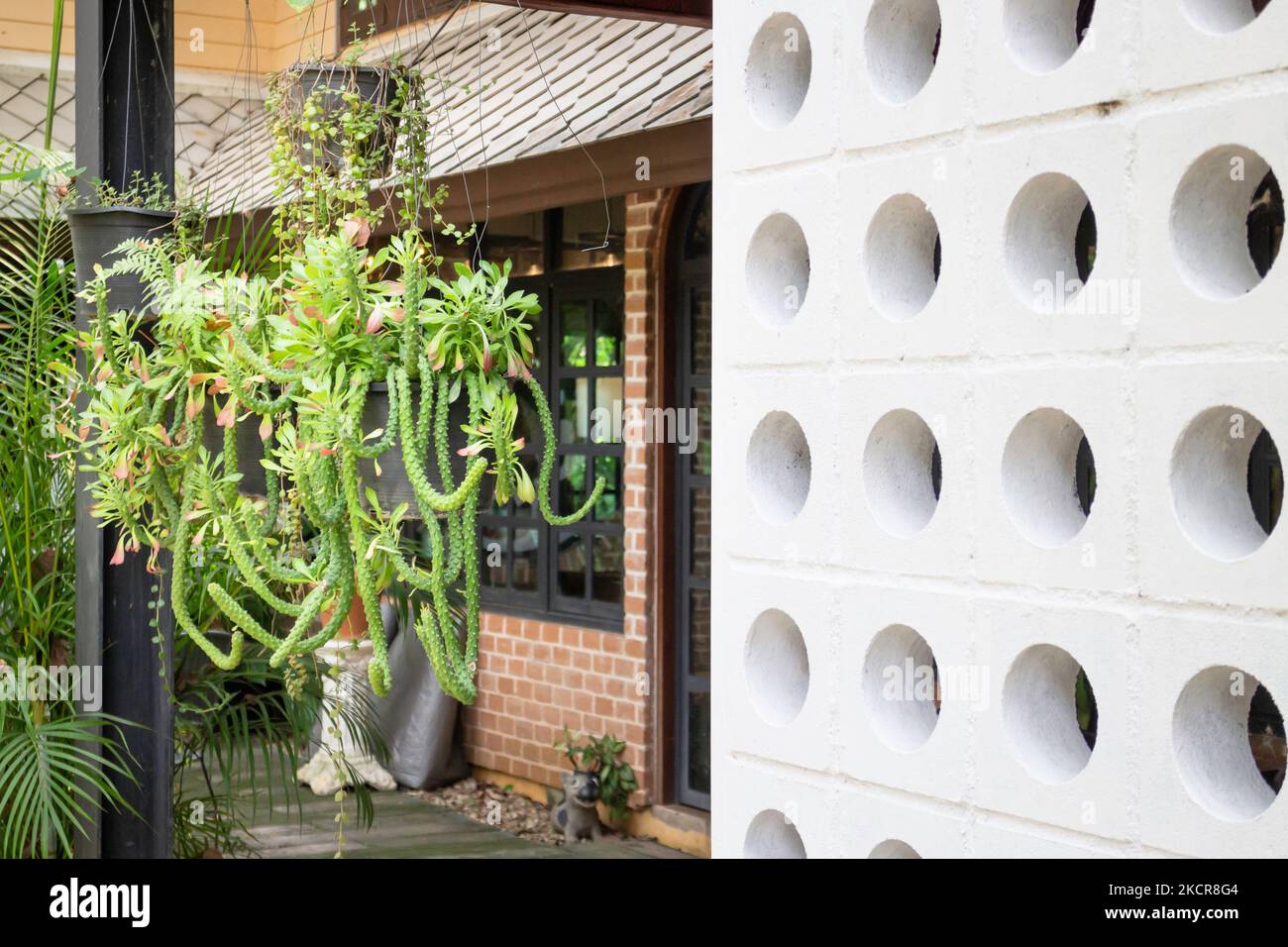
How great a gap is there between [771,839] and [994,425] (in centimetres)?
66

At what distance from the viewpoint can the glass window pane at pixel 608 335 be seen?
7512 millimetres

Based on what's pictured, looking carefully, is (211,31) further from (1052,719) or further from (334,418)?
(1052,719)

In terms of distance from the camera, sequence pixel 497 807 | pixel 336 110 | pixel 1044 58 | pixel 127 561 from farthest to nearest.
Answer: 1. pixel 497 807
2. pixel 336 110
3. pixel 127 561
4. pixel 1044 58

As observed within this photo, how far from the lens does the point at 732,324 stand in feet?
6.32

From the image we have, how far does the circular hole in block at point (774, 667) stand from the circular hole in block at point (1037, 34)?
2.44 feet

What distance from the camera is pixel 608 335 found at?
759 centimetres

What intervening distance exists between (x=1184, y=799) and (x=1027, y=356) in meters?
0.48

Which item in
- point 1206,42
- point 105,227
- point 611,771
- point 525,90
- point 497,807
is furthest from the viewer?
point 497,807

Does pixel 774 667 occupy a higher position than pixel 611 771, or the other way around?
pixel 774 667

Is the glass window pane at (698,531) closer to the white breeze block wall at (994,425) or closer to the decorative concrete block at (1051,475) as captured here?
the white breeze block wall at (994,425)

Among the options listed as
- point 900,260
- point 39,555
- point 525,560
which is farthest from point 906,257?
point 525,560

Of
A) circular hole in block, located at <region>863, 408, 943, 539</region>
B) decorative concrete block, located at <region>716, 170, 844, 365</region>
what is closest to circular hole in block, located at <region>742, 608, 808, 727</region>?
circular hole in block, located at <region>863, 408, 943, 539</region>
